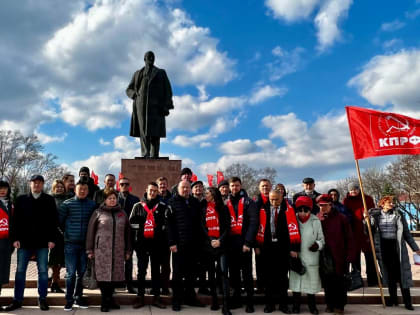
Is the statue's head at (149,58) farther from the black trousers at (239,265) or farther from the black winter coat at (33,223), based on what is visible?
the black trousers at (239,265)

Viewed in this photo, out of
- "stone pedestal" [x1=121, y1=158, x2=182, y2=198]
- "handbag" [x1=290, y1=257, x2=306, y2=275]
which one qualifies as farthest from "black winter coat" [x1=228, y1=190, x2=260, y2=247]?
"stone pedestal" [x1=121, y1=158, x2=182, y2=198]

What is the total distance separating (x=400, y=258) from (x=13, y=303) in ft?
18.6

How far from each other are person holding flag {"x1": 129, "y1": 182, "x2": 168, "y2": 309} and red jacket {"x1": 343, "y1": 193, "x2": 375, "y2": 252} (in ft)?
11.7

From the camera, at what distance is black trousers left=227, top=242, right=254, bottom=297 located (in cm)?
516

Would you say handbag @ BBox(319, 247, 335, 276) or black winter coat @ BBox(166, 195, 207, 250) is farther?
black winter coat @ BBox(166, 195, 207, 250)

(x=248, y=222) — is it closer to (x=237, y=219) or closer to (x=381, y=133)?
(x=237, y=219)

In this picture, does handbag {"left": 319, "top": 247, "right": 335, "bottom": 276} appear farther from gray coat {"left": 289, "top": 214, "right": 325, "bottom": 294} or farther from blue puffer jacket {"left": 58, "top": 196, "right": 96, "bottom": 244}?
blue puffer jacket {"left": 58, "top": 196, "right": 96, "bottom": 244}

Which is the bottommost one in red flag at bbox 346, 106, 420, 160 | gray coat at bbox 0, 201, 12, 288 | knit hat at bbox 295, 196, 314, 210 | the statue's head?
gray coat at bbox 0, 201, 12, 288

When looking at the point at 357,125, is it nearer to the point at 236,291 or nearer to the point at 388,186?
the point at 236,291

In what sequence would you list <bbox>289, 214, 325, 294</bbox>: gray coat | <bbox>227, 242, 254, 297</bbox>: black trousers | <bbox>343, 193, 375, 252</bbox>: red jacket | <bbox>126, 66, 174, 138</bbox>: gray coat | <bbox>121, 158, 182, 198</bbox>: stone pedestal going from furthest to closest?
<bbox>126, 66, 174, 138</bbox>: gray coat
<bbox>121, 158, 182, 198</bbox>: stone pedestal
<bbox>343, 193, 375, 252</bbox>: red jacket
<bbox>227, 242, 254, 297</bbox>: black trousers
<bbox>289, 214, 325, 294</bbox>: gray coat

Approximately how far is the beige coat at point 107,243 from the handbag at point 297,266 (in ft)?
7.65

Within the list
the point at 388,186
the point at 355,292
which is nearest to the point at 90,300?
the point at 355,292

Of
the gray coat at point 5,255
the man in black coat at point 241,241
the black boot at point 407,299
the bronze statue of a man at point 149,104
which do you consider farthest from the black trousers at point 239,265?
the bronze statue of a man at point 149,104

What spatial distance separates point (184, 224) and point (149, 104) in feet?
18.7
